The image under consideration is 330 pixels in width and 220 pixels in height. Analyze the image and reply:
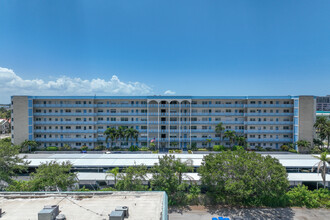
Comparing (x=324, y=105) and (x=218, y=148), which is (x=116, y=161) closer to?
(x=218, y=148)

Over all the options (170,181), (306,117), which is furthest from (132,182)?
(306,117)

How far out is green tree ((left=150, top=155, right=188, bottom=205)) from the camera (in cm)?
2795

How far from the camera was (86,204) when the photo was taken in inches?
695

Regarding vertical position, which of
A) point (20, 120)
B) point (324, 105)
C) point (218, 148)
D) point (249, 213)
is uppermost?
point (324, 105)

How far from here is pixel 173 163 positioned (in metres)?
29.2

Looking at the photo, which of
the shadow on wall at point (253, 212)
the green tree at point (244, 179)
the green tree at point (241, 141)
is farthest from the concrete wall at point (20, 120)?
the green tree at point (241, 141)

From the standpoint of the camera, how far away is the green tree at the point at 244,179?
85.0 ft

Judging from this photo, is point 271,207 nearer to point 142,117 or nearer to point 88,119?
point 142,117

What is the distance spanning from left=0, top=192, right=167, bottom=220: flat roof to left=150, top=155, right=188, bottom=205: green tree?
8.42 m

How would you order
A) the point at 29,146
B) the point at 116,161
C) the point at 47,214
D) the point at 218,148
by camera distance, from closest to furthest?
1. the point at 47,214
2. the point at 116,161
3. the point at 218,148
4. the point at 29,146

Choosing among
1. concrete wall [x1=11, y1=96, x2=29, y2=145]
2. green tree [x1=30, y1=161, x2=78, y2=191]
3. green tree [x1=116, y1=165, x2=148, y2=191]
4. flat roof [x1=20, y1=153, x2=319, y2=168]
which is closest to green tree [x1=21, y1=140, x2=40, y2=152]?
concrete wall [x1=11, y1=96, x2=29, y2=145]

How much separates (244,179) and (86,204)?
65.2 ft

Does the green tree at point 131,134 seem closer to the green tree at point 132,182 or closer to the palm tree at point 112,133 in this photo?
the palm tree at point 112,133

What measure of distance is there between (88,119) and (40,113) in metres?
15.2
